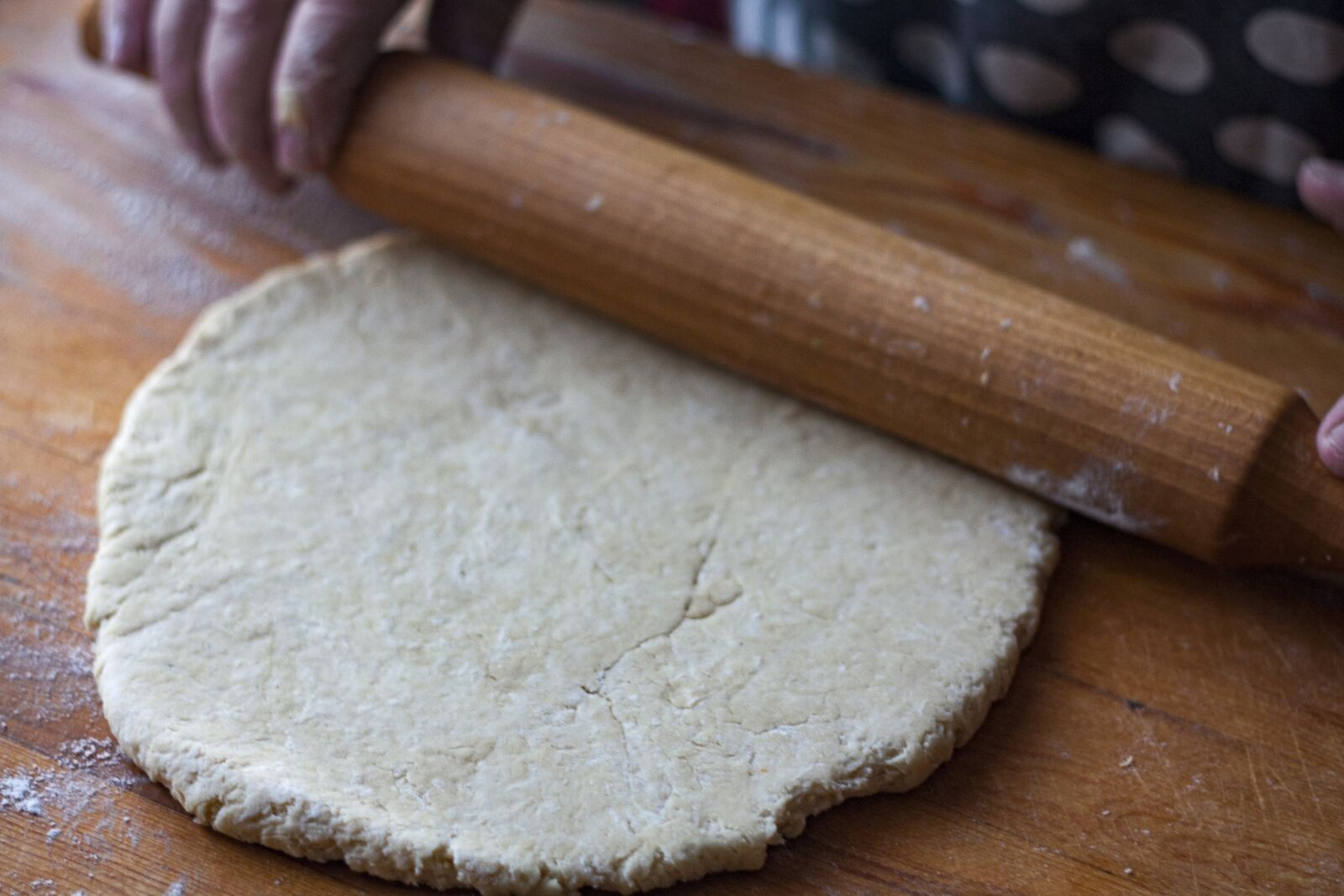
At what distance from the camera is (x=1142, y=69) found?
6.52 ft

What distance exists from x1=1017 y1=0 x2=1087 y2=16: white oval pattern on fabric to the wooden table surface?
24 centimetres

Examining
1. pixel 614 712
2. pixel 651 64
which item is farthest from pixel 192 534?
pixel 651 64

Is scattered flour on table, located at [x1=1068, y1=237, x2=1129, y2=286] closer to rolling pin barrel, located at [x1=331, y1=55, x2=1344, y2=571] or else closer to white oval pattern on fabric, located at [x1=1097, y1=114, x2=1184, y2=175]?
white oval pattern on fabric, located at [x1=1097, y1=114, x2=1184, y2=175]

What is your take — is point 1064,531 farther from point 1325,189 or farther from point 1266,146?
point 1266,146

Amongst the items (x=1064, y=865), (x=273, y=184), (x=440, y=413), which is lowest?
(x=1064, y=865)

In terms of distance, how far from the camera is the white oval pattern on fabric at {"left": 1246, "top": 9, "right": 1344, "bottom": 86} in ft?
5.85

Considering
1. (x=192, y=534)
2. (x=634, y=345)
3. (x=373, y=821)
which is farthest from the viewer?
(x=634, y=345)

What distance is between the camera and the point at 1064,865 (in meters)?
1.24

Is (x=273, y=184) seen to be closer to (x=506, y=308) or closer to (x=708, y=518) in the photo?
(x=506, y=308)

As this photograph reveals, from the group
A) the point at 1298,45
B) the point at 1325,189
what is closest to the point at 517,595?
the point at 1325,189

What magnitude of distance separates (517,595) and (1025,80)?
1436 millimetres

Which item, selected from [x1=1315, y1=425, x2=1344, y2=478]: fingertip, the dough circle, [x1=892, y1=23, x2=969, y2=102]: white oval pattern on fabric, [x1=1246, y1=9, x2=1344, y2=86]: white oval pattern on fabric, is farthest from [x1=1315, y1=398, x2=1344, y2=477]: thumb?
[x1=892, y1=23, x2=969, y2=102]: white oval pattern on fabric

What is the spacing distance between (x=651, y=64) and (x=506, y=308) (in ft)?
2.57

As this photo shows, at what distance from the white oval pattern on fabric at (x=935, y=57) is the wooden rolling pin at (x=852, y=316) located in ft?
2.55
